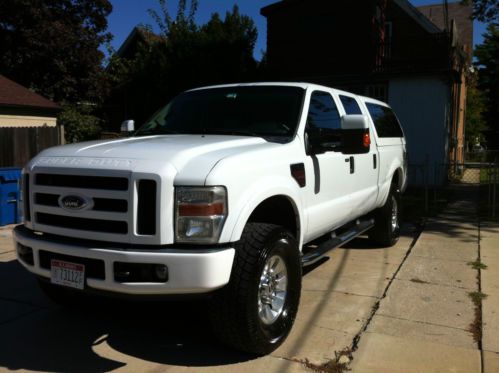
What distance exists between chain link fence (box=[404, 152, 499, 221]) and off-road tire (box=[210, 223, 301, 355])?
6.66 meters

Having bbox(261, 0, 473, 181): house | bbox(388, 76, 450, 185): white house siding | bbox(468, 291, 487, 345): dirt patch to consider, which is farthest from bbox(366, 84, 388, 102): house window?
bbox(468, 291, 487, 345): dirt patch

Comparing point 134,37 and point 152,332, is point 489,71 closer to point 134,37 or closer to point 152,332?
point 134,37

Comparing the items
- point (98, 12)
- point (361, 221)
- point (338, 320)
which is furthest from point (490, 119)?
point (338, 320)

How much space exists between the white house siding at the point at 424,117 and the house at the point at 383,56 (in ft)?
0.09

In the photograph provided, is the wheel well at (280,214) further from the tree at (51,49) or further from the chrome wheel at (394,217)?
the tree at (51,49)

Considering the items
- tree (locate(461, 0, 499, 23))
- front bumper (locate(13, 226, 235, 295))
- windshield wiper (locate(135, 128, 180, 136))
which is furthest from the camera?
tree (locate(461, 0, 499, 23))

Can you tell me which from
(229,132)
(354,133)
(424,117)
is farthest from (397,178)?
(424,117)

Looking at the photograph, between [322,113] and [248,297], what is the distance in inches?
89.7

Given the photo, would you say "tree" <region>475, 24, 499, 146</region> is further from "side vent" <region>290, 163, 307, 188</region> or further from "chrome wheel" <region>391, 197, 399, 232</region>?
"side vent" <region>290, 163, 307, 188</region>

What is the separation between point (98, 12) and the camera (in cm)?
2452

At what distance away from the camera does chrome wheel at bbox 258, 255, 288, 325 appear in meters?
3.65

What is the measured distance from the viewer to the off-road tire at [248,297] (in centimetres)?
332

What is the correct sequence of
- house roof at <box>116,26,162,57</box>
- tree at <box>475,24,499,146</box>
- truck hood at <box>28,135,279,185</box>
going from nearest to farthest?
truck hood at <box>28,135,279,185</box> → house roof at <box>116,26,162,57</box> → tree at <box>475,24,499,146</box>

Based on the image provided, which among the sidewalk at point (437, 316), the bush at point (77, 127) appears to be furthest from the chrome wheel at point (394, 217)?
the bush at point (77, 127)
